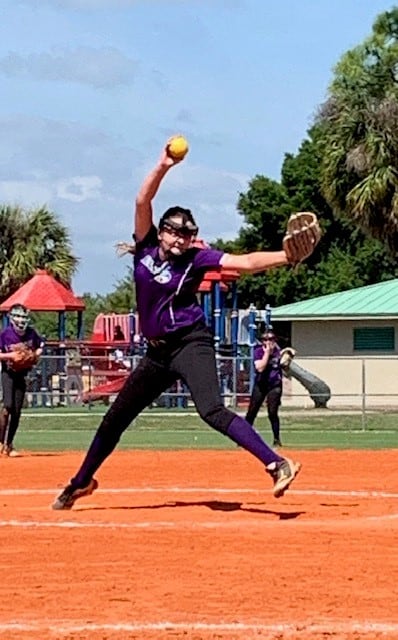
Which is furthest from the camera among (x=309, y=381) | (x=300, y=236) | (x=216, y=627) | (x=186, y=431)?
(x=309, y=381)

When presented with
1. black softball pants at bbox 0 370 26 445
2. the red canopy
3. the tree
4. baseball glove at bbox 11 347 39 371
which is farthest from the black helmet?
the red canopy

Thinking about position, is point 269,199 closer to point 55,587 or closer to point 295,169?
point 295,169

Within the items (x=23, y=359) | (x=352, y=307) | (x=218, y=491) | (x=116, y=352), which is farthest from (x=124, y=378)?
(x=218, y=491)

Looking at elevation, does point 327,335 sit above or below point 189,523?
above

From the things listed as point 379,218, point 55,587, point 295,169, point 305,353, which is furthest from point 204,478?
point 295,169

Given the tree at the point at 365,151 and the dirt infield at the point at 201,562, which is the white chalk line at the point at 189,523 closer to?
the dirt infield at the point at 201,562

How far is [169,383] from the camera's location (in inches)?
440

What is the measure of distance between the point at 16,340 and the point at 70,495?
759cm

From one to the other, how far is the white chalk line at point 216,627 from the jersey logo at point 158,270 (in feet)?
13.6

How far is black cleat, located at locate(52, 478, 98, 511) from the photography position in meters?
11.6

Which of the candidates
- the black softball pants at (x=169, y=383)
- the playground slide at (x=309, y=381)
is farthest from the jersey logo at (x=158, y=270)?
the playground slide at (x=309, y=381)

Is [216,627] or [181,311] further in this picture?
[181,311]

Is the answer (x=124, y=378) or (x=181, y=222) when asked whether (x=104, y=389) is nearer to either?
(x=124, y=378)

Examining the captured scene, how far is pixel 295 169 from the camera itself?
231 feet
